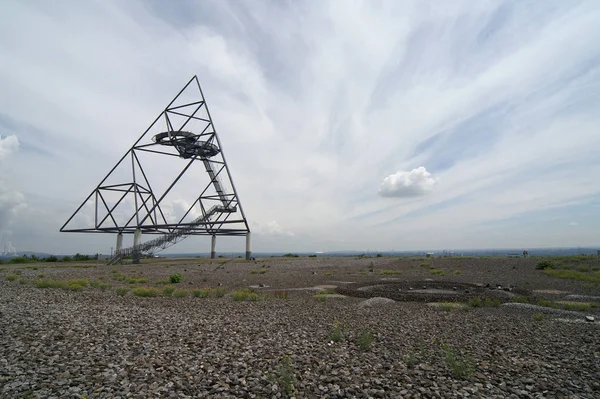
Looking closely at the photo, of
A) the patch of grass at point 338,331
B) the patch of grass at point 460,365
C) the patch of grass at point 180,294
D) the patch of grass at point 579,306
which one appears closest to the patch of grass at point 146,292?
the patch of grass at point 180,294

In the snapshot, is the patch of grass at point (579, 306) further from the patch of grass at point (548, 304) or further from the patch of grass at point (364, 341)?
the patch of grass at point (364, 341)

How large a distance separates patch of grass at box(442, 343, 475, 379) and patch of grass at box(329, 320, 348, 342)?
7.87ft

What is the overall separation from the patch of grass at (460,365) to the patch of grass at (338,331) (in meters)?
2.40

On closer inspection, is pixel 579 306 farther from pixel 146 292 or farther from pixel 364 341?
pixel 146 292

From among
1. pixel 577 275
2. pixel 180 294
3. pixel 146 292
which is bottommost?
pixel 577 275

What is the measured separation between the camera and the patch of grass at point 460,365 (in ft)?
19.4

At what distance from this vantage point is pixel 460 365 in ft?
20.1

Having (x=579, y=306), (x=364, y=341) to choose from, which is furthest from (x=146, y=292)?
(x=579, y=306)

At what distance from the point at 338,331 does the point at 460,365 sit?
3.01 m

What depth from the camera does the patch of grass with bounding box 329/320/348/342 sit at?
800 centimetres

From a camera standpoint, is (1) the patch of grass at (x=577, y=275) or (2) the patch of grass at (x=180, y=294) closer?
(2) the patch of grass at (x=180, y=294)

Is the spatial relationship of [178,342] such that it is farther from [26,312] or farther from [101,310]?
[26,312]

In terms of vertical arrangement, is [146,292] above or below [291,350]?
above

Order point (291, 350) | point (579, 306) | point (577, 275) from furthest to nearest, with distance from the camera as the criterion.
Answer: point (577, 275) → point (579, 306) → point (291, 350)
